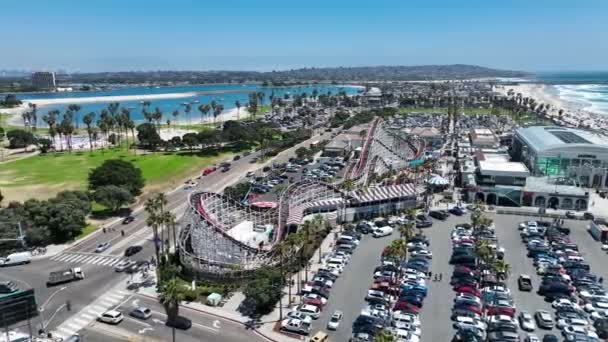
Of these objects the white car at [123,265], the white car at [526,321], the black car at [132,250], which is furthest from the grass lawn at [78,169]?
the white car at [526,321]

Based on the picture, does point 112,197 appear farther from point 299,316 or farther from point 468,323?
point 468,323

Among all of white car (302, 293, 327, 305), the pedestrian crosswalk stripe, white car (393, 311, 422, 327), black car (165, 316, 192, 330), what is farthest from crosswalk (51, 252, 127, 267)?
white car (393, 311, 422, 327)

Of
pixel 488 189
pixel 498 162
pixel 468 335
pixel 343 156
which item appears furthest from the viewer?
pixel 343 156

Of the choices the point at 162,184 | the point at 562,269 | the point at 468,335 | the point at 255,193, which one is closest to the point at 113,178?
the point at 162,184

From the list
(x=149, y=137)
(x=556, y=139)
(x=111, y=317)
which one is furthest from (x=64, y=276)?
(x=556, y=139)

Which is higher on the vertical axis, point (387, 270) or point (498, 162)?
point (498, 162)

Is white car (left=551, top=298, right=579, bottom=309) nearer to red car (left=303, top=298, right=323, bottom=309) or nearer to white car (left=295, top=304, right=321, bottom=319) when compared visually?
red car (left=303, top=298, right=323, bottom=309)

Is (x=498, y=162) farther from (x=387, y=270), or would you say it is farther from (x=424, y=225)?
(x=387, y=270)
